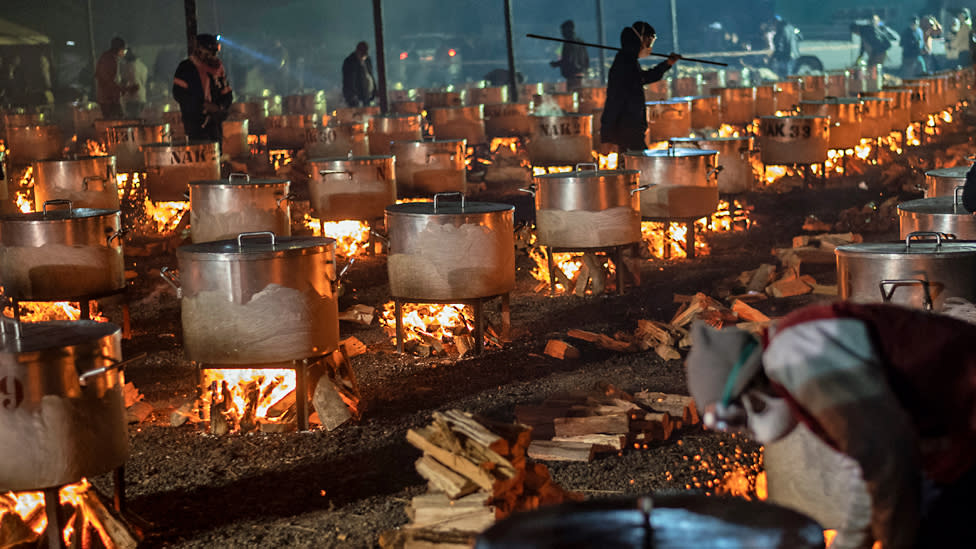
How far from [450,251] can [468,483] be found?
367 cm

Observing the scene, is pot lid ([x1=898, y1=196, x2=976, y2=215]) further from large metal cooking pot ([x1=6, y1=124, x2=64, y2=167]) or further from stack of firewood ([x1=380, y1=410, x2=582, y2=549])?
large metal cooking pot ([x1=6, y1=124, x2=64, y2=167])

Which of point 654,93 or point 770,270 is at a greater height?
point 654,93

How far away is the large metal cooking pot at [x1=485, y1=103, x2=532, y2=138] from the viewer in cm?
2077

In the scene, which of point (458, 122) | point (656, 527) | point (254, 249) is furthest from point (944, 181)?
point (458, 122)

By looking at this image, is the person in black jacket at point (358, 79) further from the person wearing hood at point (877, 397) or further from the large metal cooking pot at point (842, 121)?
the person wearing hood at point (877, 397)

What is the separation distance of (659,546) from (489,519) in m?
1.71

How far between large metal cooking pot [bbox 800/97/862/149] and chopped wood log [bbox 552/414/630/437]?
37.7 feet

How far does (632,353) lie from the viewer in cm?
851

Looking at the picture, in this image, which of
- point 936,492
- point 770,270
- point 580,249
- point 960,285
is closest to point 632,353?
point 580,249

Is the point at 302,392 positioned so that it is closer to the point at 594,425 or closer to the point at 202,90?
the point at 594,425

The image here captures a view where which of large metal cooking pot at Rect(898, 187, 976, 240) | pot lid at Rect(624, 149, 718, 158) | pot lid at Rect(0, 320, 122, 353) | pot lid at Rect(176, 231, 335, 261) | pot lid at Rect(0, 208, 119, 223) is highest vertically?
pot lid at Rect(624, 149, 718, 158)

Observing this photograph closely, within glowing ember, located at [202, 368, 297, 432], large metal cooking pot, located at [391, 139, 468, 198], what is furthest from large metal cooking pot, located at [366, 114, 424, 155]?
glowing ember, located at [202, 368, 297, 432]

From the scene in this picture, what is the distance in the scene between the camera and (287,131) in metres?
19.3

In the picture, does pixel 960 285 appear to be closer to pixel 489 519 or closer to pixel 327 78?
pixel 489 519
